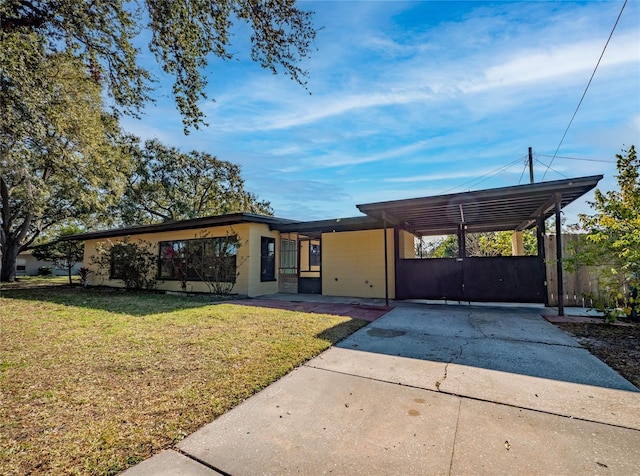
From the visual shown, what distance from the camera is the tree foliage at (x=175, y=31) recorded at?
200 inches

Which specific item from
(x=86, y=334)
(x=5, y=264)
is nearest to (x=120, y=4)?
(x=86, y=334)

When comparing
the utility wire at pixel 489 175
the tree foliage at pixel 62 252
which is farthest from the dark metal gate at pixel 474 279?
the tree foliage at pixel 62 252

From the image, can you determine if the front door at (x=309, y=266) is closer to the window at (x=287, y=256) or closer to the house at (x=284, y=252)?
the house at (x=284, y=252)

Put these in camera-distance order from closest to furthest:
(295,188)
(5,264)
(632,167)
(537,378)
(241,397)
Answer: (241,397) < (537,378) < (632,167) < (5,264) < (295,188)

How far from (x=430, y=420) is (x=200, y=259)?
10.3 meters

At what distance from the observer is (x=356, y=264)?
10.4m

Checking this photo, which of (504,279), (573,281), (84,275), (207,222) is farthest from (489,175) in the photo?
(84,275)

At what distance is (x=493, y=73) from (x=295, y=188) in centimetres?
2792

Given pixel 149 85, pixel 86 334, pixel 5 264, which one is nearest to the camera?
pixel 86 334

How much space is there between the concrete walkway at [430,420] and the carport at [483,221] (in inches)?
142

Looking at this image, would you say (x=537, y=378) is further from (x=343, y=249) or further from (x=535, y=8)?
(x=343, y=249)

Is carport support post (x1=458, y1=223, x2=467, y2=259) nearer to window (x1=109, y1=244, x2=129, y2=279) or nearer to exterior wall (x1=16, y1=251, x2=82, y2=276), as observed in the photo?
window (x1=109, y1=244, x2=129, y2=279)

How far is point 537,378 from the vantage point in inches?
126

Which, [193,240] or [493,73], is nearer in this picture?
[493,73]
